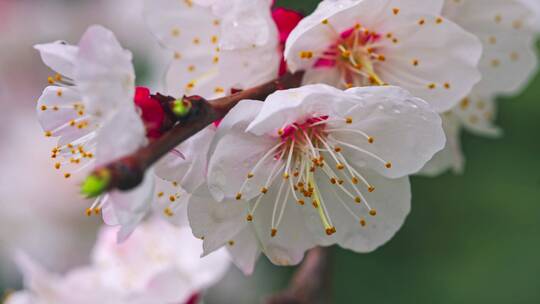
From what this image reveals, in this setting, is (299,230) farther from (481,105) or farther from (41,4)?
(41,4)

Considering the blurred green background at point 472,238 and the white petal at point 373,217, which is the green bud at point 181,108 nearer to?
the white petal at point 373,217

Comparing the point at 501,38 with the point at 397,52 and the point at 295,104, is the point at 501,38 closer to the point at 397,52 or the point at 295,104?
the point at 397,52

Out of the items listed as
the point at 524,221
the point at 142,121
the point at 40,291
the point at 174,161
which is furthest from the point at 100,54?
the point at 524,221

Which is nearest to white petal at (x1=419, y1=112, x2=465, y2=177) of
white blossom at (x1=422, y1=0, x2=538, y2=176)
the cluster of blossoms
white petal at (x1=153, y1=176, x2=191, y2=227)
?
white blossom at (x1=422, y1=0, x2=538, y2=176)

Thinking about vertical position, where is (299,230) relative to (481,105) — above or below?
above

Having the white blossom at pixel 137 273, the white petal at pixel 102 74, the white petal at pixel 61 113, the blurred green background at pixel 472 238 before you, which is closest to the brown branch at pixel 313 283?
the white blossom at pixel 137 273

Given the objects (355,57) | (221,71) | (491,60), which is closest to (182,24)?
(221,71)
